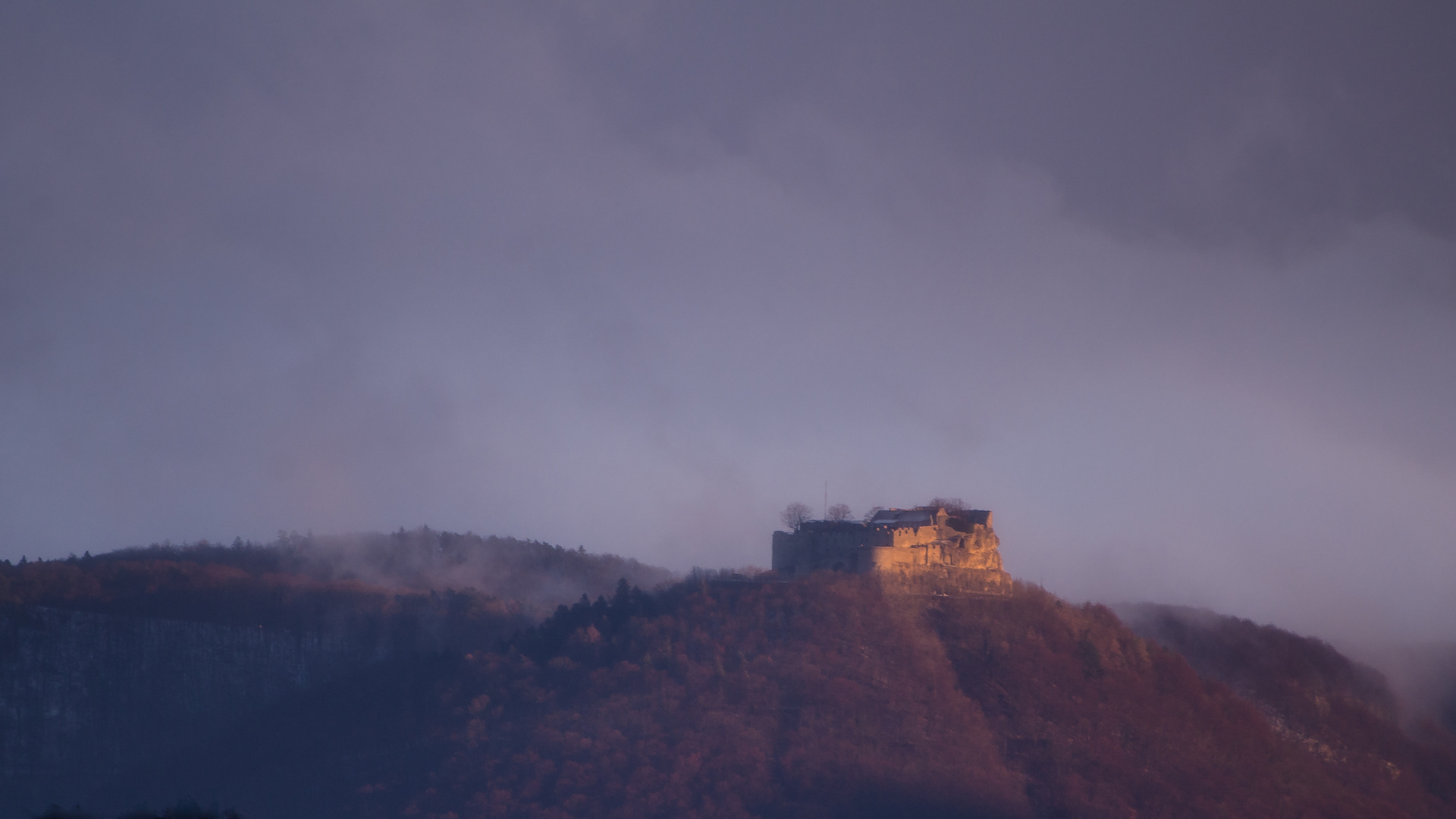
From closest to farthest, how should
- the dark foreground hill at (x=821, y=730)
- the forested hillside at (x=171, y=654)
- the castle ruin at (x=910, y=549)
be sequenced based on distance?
the dark foreground hill at (x=821, y=730) → the castle ruin at (x=910, y=549) → the forested hillside at (x=171, y=654)

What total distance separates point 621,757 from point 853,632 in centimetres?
1897

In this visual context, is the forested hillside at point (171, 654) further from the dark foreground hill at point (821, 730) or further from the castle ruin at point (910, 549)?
the castle ruin at point (910, 549)

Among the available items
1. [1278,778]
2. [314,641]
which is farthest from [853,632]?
[314,641]

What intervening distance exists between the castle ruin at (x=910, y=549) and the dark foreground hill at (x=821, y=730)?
1.78m

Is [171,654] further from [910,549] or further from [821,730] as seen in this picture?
[910,549]

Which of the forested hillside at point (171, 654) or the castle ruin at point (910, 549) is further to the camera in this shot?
the forested hillside at point (171, 654)

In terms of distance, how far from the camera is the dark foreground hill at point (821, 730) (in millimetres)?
74625

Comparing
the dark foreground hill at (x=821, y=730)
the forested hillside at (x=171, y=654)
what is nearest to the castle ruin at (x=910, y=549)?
the dark foreground hill at (x=821, y=730)

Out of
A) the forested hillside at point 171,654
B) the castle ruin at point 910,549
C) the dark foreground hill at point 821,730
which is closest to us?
the dark foreground hill at point 821,730

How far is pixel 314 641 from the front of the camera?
383 ft

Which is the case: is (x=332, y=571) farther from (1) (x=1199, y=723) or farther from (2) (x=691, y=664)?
(1) (x=1199, y=723)

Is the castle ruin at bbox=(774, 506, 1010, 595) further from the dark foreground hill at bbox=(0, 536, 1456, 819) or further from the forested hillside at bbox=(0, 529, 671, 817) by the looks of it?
the forested hillside at bbox=(0, 529, 671, 817)

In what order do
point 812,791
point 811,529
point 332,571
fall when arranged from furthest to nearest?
point 332,571 < point 811,529 < point 812,791

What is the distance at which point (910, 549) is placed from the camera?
285 ft
